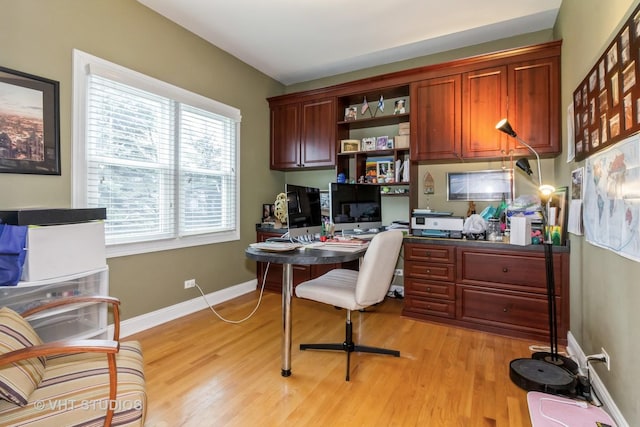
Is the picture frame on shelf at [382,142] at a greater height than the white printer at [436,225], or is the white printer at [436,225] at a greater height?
the picture frame on shelf at [382,142]

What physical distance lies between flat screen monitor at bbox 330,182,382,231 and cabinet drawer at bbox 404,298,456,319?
82 centimetres

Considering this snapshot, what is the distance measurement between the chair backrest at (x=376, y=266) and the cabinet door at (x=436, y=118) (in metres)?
1.53

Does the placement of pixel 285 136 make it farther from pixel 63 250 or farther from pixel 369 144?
pixel 63 250

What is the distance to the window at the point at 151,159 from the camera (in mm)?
2463

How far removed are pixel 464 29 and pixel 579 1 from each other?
108 centimetres

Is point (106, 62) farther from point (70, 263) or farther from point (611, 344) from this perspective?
point (611, 344)

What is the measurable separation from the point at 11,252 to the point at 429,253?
3.00 meters

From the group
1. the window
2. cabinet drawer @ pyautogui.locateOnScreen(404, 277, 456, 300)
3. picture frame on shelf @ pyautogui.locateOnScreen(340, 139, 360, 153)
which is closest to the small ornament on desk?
picture frame on shelf @ pyautogui.locateOnScreen(340, 139, 360, 153)

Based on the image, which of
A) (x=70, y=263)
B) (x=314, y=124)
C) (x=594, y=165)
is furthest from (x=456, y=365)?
(x=314, y=124)

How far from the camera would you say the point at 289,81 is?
14.9ft

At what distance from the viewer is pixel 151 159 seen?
2920 millimetres

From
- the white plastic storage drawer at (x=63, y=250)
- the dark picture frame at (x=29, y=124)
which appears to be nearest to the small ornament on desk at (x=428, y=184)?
the white plastic storage drawer at (x=63, y=250)

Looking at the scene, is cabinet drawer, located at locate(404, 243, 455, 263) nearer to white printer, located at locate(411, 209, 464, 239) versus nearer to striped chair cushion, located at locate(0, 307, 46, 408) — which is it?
white printer, located at locate(411, 209, 464, 239)

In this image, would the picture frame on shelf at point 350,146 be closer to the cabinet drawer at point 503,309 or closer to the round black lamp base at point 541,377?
the cabinet drawer at point 503,309
